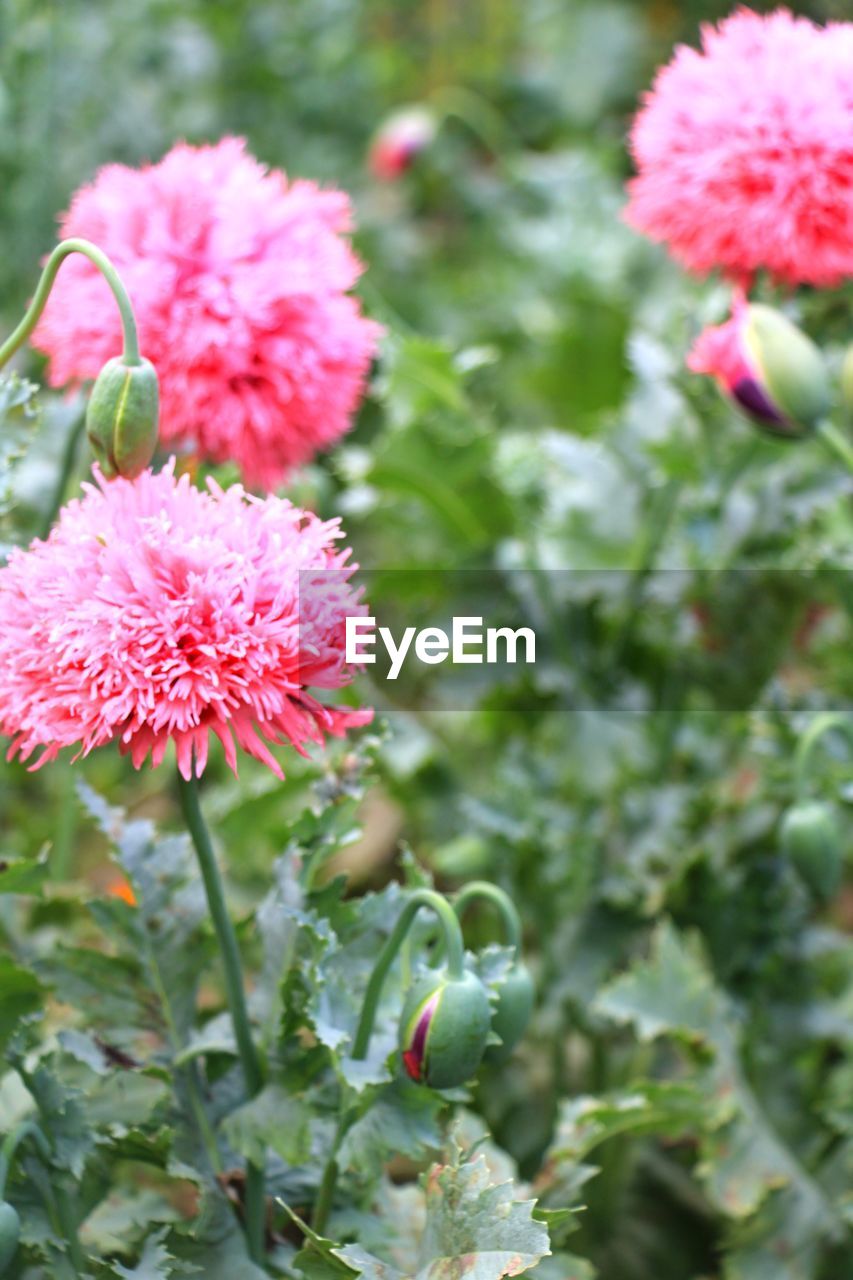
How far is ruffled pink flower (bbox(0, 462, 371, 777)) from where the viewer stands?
0.69 meters

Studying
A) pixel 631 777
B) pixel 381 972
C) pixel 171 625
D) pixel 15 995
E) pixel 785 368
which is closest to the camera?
pixel 171 625

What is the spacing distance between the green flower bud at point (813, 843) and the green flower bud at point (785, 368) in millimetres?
296

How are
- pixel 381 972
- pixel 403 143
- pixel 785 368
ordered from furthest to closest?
pixel 403 143
pixel 785 368
pixel 381 972

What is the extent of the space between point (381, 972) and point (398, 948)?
17 millimetres

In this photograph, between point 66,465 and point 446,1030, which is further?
point 66,465

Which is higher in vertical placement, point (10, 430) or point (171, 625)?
point (10, 430)

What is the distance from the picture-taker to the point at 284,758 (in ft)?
5.11

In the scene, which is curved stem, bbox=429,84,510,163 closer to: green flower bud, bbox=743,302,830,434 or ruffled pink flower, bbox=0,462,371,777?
green flower bud, bbox=743,302,830,434

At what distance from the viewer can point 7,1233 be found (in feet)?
2.45

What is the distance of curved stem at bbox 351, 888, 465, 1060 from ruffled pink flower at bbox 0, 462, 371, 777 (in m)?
0.12

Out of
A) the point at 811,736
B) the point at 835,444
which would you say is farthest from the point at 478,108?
the point at 811,736

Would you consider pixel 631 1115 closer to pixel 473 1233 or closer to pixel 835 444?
pixel 473 1233

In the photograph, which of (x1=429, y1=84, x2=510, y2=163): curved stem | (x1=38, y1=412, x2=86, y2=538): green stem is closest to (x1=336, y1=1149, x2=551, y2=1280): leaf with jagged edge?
(x1=38, y1=412, x2=86, y2=538): green stem

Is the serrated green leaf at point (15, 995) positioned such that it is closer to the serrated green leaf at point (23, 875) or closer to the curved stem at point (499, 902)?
the serrated green leaf at point (23, 875)
